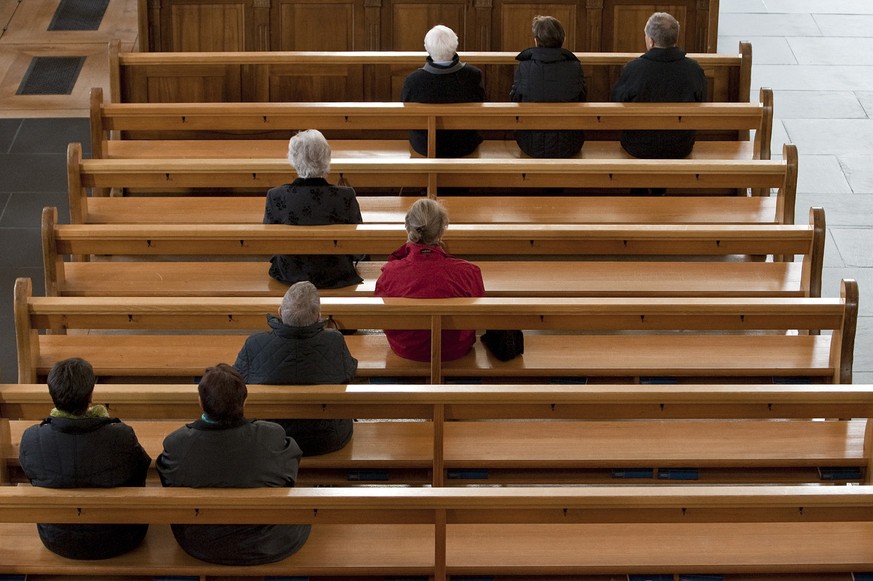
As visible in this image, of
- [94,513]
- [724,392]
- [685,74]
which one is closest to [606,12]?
[685,74]

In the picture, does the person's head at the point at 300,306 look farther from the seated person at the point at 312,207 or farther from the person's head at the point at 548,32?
the person's head at the point at 548,32

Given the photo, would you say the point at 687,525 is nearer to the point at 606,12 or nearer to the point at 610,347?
the point at 610,347

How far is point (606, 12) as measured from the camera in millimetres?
8156

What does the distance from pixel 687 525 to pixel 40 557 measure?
→ 7.21 feet

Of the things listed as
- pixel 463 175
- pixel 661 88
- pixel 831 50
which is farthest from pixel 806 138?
pixel 463 175

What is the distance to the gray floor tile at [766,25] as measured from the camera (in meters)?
10.4

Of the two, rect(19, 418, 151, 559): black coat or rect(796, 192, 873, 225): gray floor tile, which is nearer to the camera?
rect(19, 418, 151, 559): black coat

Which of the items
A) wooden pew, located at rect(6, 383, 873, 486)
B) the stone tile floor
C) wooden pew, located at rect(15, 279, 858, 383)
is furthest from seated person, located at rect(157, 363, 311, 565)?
the stone tile floor

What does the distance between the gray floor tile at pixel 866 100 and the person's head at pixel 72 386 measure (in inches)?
267

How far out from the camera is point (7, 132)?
8.67 metres

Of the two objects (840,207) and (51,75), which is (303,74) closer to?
(51,75)

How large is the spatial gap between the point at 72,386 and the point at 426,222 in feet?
5.60

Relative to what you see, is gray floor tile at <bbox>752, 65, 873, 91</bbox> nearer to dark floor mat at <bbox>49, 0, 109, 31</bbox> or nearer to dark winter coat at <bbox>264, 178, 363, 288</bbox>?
dark winter coat at <bbox>264, 178, 363, 288</bbox>

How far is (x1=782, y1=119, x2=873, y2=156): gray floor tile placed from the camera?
28.6 feet
